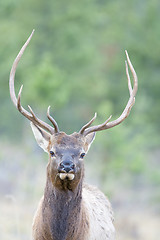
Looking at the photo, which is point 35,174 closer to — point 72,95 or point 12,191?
point 12,191

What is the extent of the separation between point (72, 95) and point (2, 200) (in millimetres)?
8292

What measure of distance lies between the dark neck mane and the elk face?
11 cm

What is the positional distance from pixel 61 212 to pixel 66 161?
706 millimetres

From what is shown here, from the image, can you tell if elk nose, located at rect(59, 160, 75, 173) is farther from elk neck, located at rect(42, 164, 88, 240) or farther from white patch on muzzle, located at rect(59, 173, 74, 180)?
elk neck, located at rect(42, 164, 88, 240)

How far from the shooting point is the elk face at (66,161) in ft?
21.9

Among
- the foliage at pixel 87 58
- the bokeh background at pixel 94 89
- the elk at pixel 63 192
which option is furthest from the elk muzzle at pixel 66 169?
the foliage at pixel 87 58

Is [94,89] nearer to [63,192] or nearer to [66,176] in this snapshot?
[63,192]

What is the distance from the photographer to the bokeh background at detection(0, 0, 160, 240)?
19.3 m

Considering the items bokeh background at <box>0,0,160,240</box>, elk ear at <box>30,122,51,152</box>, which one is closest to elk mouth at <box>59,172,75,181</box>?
elk ear at <box>30,122,51,152</box>

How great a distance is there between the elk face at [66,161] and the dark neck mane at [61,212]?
11 centimetres

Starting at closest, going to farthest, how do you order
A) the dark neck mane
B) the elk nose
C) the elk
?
the elk nose
the elk
the dark neck mane

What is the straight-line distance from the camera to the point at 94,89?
2625 centimetres

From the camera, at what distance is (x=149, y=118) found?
2598 cm

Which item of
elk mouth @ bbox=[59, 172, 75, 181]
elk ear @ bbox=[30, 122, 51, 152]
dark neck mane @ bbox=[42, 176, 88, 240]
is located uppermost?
elk ear @ bbox=[30, 122, 51, 152]
